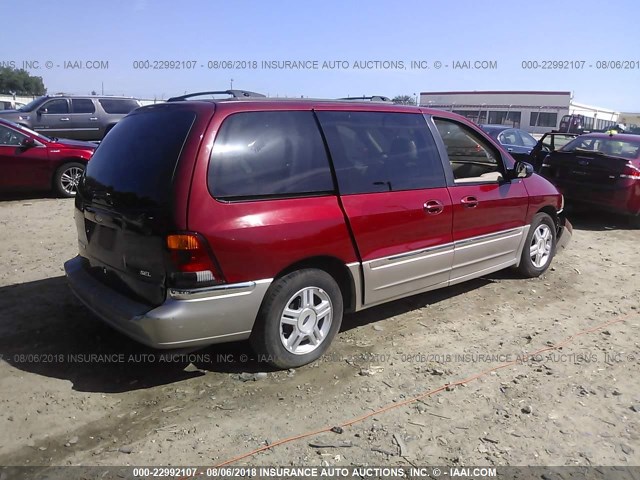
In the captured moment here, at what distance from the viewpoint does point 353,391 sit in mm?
3479

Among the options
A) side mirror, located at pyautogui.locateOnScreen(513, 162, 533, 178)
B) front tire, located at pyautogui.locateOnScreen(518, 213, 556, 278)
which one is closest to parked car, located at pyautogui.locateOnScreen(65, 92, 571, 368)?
side mirror, located at pyautogui.locateOnScreen(513, 162, 533, 178)

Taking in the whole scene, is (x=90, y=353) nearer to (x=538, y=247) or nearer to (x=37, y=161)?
(x=538, y=247)

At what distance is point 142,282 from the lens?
10.7 ft

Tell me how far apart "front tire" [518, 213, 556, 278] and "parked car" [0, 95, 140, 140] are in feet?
43.1

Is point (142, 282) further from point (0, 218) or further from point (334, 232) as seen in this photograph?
point (0, 218)

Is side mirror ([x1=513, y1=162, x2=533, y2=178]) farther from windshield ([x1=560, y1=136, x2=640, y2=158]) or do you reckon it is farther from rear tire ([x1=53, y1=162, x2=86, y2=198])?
rear tire ([x1=53, y1=162, x2=86, y2=198])

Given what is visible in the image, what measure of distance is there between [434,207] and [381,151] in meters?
0.66

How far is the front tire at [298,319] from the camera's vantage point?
3.46m

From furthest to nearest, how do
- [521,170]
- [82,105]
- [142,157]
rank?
[82,105], [521,170], [142,157]

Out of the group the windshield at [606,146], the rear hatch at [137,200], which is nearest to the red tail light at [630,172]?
the windshield at [606,146]

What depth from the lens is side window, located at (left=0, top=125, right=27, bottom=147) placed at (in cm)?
884

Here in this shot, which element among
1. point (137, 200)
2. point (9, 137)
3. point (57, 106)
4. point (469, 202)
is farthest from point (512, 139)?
point (57, 106)

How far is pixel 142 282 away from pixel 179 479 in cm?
120

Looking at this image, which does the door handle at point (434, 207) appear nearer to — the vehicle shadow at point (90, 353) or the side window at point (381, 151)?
the side window at point (381, 151)
